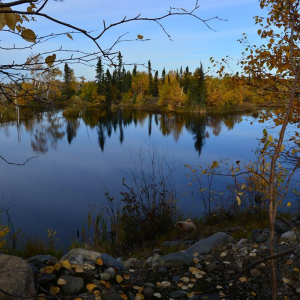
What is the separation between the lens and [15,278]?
2.85 m

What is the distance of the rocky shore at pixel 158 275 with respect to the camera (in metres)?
3.10

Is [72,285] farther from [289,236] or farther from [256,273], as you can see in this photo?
[289,236]

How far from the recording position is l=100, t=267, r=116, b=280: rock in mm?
3736

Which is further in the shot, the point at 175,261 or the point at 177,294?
the point at 175,261

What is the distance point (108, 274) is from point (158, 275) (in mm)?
865

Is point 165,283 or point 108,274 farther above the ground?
point 108,274

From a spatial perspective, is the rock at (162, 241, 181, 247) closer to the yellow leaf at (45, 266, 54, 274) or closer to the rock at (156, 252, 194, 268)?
the rock at (156, 252, 194, 268)

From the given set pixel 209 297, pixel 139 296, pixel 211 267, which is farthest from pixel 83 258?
pixel 211 267

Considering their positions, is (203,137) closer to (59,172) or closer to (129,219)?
(59,172)

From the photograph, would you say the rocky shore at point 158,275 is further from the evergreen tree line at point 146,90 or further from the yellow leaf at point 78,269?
the evergreen tree line at point 146,90

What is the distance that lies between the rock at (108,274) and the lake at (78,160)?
2.12m

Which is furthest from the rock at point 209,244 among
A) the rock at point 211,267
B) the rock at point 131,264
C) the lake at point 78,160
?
the lake at point 78,160

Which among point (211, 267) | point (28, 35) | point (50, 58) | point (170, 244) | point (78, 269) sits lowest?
point (170, 244)

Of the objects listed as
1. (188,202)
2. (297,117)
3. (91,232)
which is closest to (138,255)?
(91,232)
